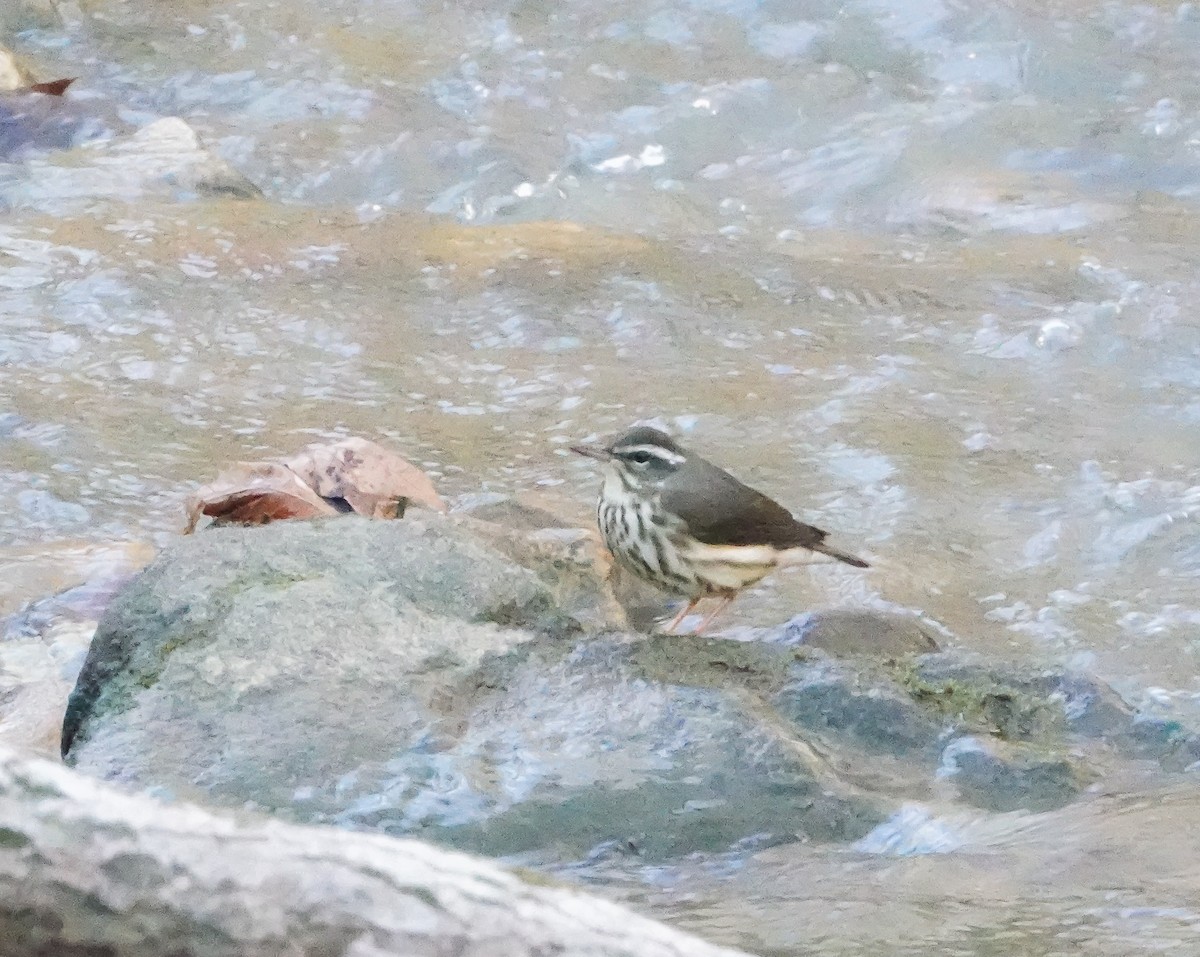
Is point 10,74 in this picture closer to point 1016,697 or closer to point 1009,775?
point 1016,697

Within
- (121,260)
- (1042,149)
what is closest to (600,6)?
(1042,149)

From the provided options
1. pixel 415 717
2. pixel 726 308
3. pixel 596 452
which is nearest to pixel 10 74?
pixel 726 308

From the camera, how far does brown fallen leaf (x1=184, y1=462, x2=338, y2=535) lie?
224 inches

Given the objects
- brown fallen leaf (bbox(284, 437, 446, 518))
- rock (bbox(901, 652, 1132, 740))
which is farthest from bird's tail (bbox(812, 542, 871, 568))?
brown fallen leaf (bbox(284, 437, 446, 518))

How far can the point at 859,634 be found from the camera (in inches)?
204

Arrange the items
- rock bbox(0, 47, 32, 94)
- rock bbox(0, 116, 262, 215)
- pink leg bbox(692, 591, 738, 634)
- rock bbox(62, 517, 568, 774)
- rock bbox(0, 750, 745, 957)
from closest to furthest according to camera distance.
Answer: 1. rock bbox(0, 750, 745, 957)
2. rock bbox(62, 517, 568, 774)
3. pink leg bbox(692, 591, 738, 634)
4. rock bbox(0, 116, 262, 215)
5. rock bbox(0, 47, 32, 94)

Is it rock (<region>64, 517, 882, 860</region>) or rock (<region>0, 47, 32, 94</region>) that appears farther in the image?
rock (<region>0, 47, 32, 94</region>)

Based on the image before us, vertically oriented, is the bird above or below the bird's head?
below

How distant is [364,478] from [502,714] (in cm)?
211

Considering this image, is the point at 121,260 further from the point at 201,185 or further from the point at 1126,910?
the point at 1126,910

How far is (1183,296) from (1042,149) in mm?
2376

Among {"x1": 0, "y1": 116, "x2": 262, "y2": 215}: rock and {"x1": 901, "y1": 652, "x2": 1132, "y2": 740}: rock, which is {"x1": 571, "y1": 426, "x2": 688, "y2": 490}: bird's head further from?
{"x1": 0, "y1": 116, "x2": 262, "y2": 215}: rock

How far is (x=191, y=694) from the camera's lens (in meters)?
3.96

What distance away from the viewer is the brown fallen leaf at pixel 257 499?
570cm
